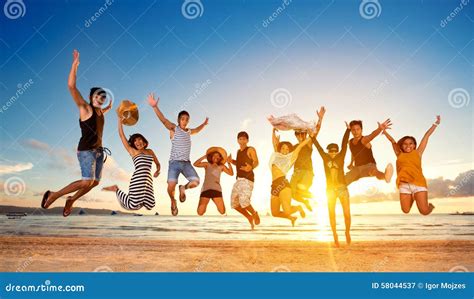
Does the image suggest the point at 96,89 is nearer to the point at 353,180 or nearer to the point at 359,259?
the point at 353,180

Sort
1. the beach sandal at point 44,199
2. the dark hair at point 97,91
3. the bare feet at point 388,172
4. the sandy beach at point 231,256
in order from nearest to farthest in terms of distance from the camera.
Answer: the sandy beach at point 231,256, the beach sandal at point 44,199, the dark hair at point 97,91, the bare feet at point 388,172

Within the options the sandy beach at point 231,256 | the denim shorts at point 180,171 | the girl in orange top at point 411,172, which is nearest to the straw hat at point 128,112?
the denim shorts at point 180,171

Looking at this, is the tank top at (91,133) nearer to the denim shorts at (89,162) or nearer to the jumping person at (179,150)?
the denim shorts at (89,162)

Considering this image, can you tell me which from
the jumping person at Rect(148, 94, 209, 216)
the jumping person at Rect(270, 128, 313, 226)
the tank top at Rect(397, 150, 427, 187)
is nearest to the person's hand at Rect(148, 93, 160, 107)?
the jumping person at Rect(148, 94, 209, 216)

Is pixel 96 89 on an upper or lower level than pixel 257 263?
upper

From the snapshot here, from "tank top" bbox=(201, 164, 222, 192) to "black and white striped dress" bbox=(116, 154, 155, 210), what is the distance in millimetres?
1330

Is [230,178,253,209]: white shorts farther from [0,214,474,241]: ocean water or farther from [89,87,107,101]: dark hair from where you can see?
[89,87,107,101]: dark hair

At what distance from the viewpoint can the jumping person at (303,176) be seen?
34.1 feet

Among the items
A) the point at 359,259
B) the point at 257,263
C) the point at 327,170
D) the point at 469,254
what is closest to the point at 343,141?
the point at 327,170

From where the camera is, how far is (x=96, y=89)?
10.1m

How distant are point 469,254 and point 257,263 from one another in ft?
18.2

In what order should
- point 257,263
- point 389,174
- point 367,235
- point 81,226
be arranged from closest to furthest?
point 257,263
point 389,174
point 367,235
point 81,226

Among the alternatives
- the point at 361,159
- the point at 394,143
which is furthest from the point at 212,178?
the point at 394,143

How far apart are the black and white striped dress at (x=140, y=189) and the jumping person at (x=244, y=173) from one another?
2.00 m
